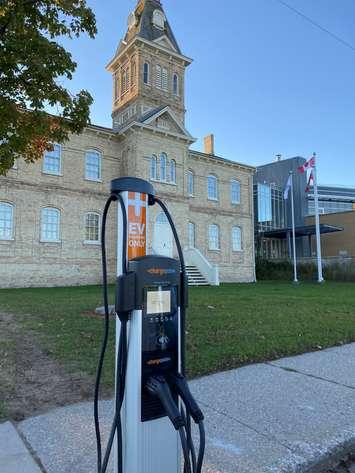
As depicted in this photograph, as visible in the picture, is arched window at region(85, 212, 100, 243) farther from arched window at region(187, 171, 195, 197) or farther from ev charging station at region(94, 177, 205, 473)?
ev charging station at region(94, 177, 205, 473)

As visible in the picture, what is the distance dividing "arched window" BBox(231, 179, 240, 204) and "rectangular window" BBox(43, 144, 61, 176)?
14.0m

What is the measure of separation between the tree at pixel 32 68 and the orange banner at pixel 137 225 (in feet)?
17.6

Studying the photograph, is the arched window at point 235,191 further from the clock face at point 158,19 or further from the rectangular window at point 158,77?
the clock face at point 158,19

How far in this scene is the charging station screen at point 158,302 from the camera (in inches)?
83.6

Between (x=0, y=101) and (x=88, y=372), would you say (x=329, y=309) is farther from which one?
(x=0, y=101)

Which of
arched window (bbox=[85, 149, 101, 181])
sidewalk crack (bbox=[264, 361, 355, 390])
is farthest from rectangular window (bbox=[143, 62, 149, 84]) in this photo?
sidewalk crack (bbox=[264, 361, 355, 390])

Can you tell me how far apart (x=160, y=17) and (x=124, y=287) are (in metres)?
33.3

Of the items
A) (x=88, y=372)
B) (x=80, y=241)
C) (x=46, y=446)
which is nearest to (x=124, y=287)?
(x=46, y=446)

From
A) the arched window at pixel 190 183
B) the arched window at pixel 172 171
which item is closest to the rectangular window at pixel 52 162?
the arched window at pixel 172 171

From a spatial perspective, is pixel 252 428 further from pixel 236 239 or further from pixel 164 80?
pixel 164 80

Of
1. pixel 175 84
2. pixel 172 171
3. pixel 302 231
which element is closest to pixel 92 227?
pixel 172 171

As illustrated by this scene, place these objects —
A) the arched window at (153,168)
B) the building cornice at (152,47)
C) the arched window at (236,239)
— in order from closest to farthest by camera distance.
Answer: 1. the arched window at (153,168)
2. the building cornice at (152,47)
3. the arched window at (236,239)

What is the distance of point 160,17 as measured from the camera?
99.7 ft

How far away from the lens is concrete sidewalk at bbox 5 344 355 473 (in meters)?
2.86
